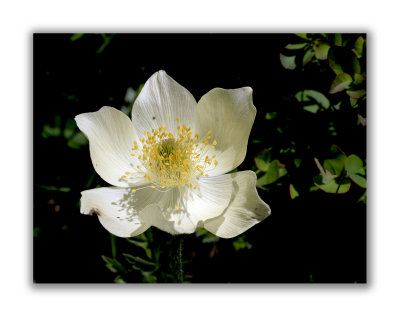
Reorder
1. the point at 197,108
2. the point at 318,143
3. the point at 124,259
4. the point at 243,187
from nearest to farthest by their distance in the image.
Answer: the point at 243,187, the point at 197,108, the point at 318,143, the point at 124,259

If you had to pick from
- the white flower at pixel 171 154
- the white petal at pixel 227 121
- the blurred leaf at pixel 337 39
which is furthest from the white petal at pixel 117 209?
the blurred leaf at pixel 337 39

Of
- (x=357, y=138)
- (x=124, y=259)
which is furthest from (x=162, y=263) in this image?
(x=357, y=138)

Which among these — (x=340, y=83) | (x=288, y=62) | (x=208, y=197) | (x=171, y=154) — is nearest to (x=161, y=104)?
(x=171, y=154)

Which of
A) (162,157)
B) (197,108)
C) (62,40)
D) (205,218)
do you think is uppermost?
(62,40)

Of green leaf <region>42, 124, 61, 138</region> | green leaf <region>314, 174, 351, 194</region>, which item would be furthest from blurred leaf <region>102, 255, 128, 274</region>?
green leaf <region>314, 174, 351, 194</region>

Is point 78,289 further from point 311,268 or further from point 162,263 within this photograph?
point 311,268

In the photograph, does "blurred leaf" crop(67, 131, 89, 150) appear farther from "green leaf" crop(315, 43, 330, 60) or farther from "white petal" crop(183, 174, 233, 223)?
"green leaf" crop(315, 43, 330, 60)

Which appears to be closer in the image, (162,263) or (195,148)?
(195,148)

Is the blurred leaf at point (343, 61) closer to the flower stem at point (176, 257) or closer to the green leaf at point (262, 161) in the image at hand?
the green leaf at point (262, 161)
